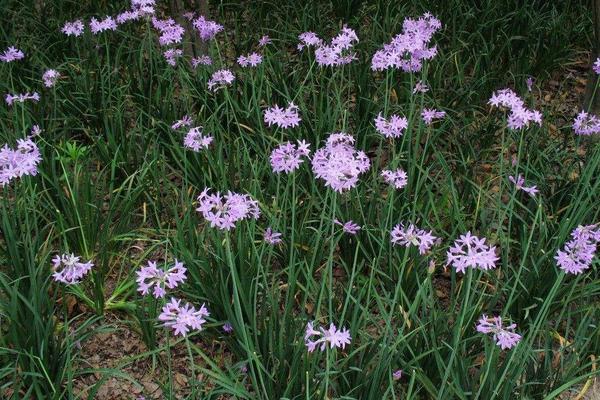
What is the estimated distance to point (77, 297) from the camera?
104 inches

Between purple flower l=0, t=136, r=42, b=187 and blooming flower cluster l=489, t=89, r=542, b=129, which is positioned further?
blooming flower cluster l=489, t=89, r=542, b=129

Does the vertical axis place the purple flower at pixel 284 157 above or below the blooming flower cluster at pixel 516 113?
below

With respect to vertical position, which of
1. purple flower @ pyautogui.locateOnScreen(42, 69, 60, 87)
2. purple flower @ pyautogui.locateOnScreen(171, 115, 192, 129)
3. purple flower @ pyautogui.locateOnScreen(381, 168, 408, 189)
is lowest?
purple flower @ pyautogui.locateOnScreen(381, 168, 408, 189)

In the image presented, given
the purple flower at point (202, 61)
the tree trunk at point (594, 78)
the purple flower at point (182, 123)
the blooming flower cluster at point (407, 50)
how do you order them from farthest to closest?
the purple flower at point (202, 61) → the tree trunk at point (594, 78) → the purple flower at point (182, 123) → the blooming flower cluster at point (407, 50)

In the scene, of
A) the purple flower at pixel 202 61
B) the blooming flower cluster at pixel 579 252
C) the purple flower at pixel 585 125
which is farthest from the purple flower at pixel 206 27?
the blooming flower cluster at pixel 579 252

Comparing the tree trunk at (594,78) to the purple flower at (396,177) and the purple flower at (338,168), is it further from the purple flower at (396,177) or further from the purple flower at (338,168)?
the purple flower at (338,168)

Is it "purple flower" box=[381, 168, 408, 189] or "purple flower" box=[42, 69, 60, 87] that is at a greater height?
"purple flower" box=[42, 69, 60, 87]

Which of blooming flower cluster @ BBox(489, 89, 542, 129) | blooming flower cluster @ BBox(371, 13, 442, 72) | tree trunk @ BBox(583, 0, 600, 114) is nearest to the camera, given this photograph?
blooming flower cluster @ BBox(489, 89, 542, 129)

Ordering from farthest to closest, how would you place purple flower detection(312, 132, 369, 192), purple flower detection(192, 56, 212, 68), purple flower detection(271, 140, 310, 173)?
purple flower detection(192, 56, 212, 68) < purple flower detection(271, 140, 310, 173) < purple flower detection(312, 132, 369, 192)

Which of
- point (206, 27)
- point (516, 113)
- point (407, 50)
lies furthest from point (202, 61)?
point (516, 113)

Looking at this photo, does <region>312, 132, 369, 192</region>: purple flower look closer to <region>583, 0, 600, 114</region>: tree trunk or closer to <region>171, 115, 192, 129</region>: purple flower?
<region>171, 115, 192, 129</region>: purple flower

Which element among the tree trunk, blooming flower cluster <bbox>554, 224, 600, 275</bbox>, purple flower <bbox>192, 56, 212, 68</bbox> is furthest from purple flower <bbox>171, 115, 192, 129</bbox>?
the tree trunk

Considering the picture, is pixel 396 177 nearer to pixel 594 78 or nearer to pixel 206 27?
pixel 594 78

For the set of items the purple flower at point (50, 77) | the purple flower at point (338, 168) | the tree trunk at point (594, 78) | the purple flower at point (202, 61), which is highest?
the purple flower at point (202, 61)
